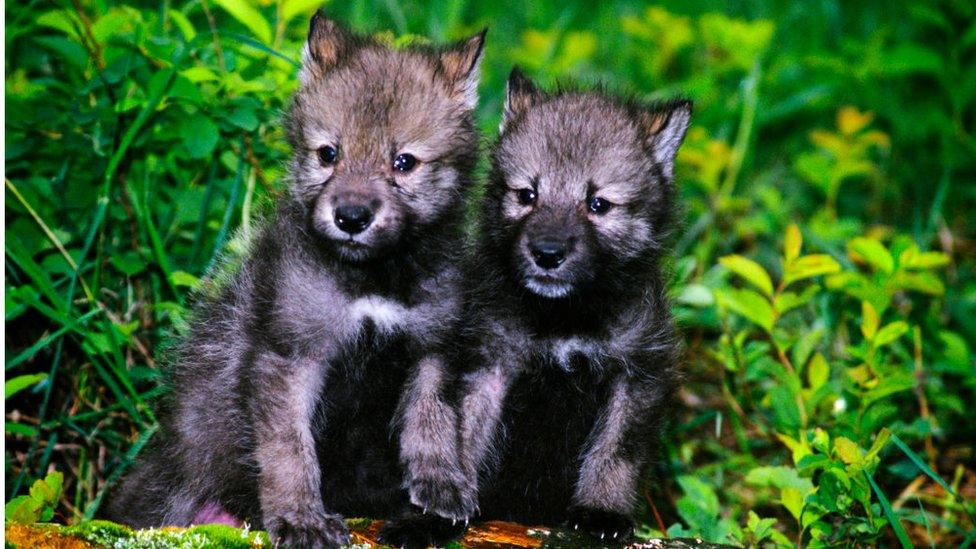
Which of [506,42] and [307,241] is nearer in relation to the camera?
[307,241]

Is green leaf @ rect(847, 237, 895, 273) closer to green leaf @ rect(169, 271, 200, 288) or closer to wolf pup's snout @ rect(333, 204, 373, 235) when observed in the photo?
wolf pup's snout @ rect(333, 204, 373, 235)

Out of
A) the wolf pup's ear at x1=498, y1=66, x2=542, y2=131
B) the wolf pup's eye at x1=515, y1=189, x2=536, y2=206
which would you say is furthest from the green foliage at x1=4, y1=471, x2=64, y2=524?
the wolf pup's ear at x1=498, y1=66, x2=542, y2=131

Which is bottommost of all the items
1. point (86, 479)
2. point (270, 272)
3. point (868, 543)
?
point (86, 479)

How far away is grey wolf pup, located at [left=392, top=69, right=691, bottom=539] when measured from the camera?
3607mm

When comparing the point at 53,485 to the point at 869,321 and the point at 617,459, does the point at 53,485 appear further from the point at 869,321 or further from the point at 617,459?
the point at 869,321

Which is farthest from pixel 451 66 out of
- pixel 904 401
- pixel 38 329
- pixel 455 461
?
pixel 904 401

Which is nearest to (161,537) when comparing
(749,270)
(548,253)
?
(548,253)

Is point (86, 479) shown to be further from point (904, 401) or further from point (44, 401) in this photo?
point (904, 401)

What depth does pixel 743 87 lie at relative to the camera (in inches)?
268

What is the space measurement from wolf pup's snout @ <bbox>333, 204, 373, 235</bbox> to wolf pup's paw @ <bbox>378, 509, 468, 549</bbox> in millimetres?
887

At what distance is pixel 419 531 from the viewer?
10.3ft

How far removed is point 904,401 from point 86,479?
386 cm

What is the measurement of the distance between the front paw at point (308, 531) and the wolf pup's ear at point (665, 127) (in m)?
1.78

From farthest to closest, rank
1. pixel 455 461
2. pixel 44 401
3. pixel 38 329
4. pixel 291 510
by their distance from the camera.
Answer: pixel 38 329 < pixel 44 401 < pixel 455 461 < pixel 291 510
